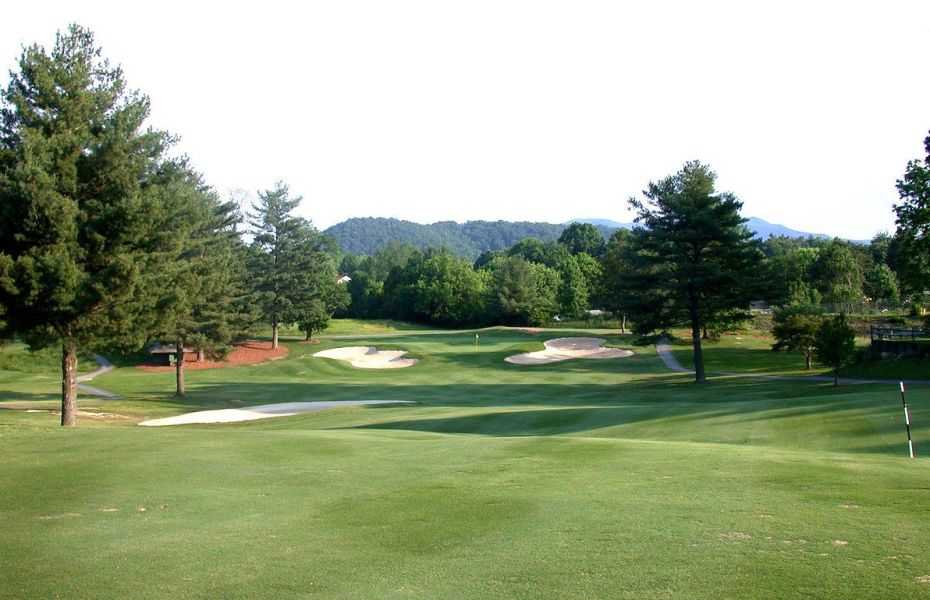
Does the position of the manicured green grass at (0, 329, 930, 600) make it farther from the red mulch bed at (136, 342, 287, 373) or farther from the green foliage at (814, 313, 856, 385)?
the red mulch bed at (136, 342, 287, 373)

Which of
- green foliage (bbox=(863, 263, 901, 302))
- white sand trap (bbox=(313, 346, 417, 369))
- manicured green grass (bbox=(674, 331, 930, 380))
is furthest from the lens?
green foliage (bbox=(863, 263, 901, 302))

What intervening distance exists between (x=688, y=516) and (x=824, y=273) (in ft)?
287

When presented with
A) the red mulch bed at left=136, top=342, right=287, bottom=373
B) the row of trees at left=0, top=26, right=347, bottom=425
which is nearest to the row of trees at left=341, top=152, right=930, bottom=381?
the row of trees at left=0, top=26, right=347, bottom=425

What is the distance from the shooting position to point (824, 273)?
85.4m

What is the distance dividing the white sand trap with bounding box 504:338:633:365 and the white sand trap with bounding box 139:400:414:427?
68.2ft

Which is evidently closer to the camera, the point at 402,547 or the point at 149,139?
the point at 402,547

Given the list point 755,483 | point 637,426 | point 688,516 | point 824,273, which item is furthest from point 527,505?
point 824,273

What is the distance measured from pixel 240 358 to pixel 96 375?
10.2m

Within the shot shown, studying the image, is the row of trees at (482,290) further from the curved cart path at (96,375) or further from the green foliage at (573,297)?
the curved cart path at (96,375)

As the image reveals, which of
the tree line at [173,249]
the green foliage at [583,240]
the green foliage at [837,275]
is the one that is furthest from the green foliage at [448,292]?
the green foliage at [837,275]

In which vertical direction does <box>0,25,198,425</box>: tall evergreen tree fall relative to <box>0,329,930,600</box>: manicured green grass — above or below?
above

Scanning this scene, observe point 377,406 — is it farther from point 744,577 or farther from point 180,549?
point 744,577

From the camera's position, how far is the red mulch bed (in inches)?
2076

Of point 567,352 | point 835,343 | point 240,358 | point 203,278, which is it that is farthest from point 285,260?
point 835,343
